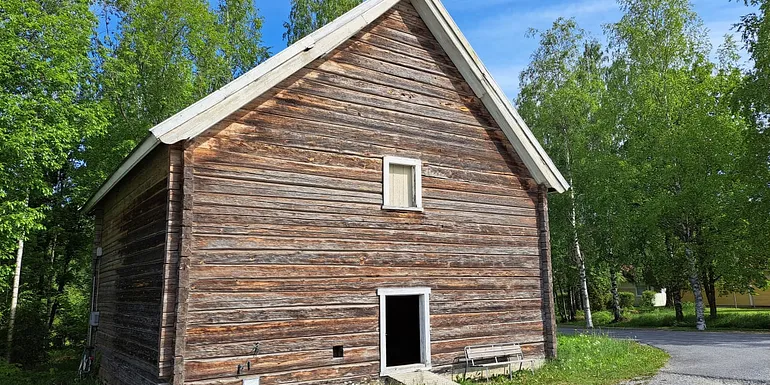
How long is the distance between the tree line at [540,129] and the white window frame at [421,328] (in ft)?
40.1

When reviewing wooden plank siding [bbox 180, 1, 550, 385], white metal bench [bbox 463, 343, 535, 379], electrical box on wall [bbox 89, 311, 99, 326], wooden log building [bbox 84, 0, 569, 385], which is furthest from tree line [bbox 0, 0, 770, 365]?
white metal bench [bbox 463, 343, 535, 379]

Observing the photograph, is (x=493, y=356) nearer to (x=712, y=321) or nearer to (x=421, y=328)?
(x=421, y=328)

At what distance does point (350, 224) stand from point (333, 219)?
40cm

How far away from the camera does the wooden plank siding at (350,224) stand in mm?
9555

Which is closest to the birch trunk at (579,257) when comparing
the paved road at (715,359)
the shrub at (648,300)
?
the paved road at (715,359)

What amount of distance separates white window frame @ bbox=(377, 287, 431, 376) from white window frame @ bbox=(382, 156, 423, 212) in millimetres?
1787

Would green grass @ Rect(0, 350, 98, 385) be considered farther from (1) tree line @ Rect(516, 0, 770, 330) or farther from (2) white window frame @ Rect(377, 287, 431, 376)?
(1) tree line @ Rect(516, 0, 770, 330)

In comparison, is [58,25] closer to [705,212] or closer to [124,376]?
[124,376]

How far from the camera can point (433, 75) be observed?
510 inches

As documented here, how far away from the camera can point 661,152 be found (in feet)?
88.3

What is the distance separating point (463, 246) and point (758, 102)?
19593 millimetres

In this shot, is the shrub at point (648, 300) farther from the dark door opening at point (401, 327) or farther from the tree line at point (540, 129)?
the dark door opening at point (401, 327)

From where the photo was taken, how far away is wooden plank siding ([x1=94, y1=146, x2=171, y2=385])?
9859mm

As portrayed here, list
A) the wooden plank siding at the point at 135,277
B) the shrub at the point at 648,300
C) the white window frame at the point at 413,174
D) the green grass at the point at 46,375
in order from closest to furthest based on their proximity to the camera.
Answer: the wooden plank siding at the point at 135,277
the white window frame at the point at 413,174
the green grass at the point at 46,375
the shrub at the point at 648,300
